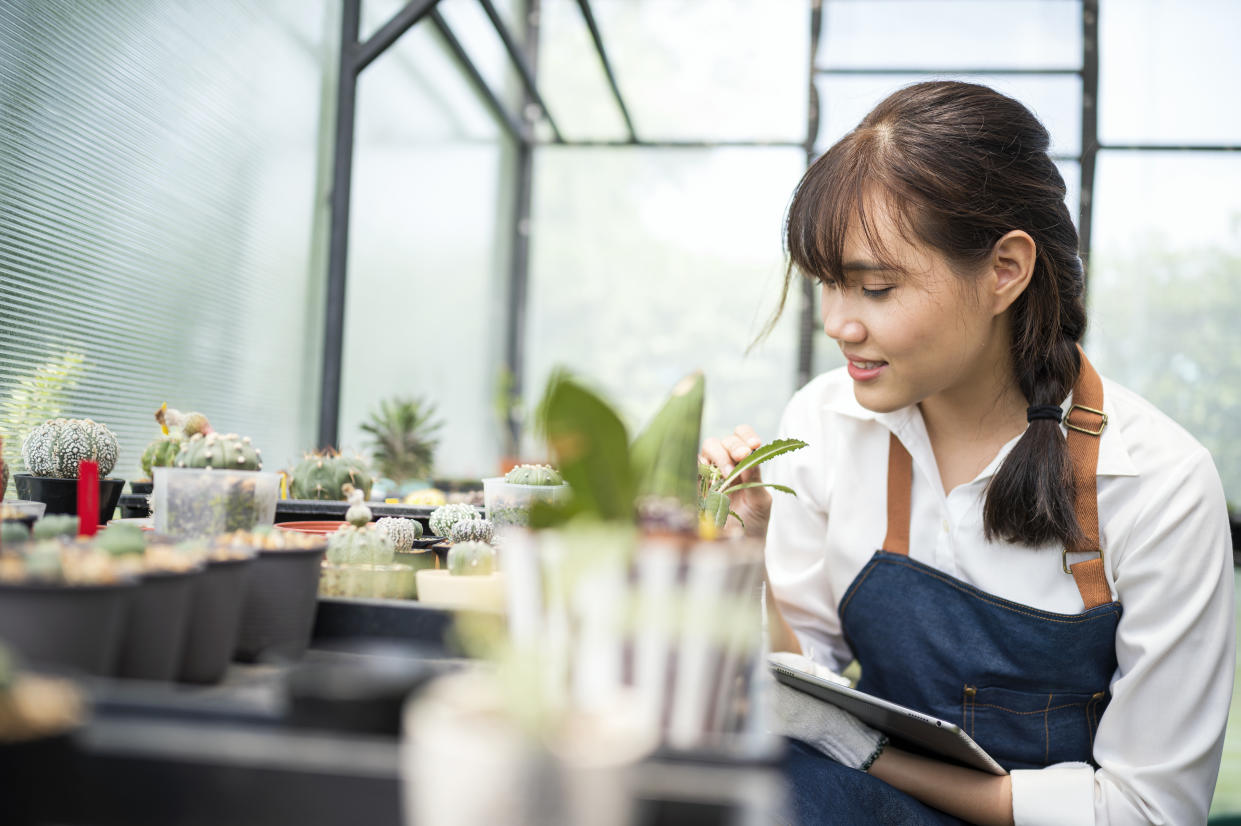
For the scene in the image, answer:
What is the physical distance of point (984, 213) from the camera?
119 centimetres

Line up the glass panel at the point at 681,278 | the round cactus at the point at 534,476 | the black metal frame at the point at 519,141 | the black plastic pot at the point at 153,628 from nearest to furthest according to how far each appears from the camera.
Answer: the black plastic pot at the point at 153,628
the round cactus at the point at 534,476
the black metal frame at the point at 519,141
the glass panel at the point at 681,278

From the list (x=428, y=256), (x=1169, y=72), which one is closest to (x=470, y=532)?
(x=428, y=256)

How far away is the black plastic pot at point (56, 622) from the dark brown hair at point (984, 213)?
0.98m

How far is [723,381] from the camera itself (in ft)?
14.4

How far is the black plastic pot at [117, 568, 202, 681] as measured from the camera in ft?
1.61

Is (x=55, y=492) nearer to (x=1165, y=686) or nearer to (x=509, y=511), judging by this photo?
(x=509, y=511)

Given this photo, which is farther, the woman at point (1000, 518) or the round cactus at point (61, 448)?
the woman at point (1000, 518)

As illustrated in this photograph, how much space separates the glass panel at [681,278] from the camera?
4371mm

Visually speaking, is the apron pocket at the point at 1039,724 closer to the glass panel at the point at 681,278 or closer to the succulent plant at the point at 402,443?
the succulent plant at the point at 402,443

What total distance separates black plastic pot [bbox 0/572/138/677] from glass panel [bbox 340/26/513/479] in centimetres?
209

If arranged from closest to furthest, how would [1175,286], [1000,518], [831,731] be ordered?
[831,731] → [1000,518] → [1175,286]

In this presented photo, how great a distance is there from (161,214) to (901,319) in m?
1.33

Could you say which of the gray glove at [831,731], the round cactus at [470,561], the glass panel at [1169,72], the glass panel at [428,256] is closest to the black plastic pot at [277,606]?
the round cactus at [470,561]

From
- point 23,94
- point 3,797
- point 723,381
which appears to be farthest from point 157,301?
point 723,381
